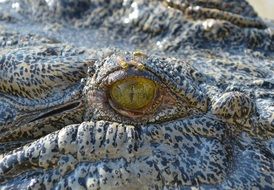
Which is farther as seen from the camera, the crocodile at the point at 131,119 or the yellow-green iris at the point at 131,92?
the yellow-green iris at the point at 131,92

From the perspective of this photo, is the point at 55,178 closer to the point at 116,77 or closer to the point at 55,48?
the point at 116,77

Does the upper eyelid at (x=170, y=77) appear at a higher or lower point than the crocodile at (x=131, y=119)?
higher

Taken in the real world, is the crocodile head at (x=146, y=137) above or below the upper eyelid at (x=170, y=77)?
below

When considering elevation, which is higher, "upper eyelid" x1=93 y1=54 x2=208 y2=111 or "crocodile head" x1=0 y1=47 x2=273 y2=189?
"upper eyelid" x1=93 y1=54 x2=208 y2=111

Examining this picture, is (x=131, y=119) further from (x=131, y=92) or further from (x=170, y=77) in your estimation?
(x=170, y=77)

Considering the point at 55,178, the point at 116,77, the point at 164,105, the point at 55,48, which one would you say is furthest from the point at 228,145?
the point at 55,48

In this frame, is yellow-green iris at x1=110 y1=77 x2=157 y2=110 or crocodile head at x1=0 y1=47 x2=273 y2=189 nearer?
crocodile head at x1=0 y1=47 x2=273 y2=189

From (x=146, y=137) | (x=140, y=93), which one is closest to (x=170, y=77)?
(x=140, y=93)
